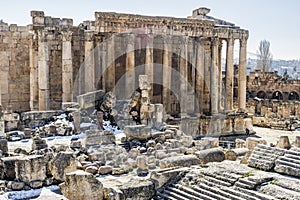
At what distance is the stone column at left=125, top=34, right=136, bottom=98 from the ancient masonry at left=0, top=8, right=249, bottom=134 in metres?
0.05

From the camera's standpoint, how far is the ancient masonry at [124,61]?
68.4 ft

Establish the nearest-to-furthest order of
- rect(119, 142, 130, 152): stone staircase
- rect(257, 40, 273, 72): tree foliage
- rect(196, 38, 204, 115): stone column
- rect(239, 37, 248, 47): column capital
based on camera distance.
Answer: rect(119, 142, 130, 152): stone staircase < rect(196, 38, 204, 115): stone column < rect(239, 37, 248, 47): column capital < rect(257, 40, 273, 72): tree foliage

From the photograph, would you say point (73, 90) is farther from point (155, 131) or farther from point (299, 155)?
point (299, 155)

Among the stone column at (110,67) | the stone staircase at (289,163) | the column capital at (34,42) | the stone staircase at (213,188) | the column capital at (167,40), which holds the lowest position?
the stone staircase at (213,188)

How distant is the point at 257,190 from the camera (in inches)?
414

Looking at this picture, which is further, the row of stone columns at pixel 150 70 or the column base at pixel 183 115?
the column base at pixel 183 115

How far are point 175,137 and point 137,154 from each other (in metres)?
2.99

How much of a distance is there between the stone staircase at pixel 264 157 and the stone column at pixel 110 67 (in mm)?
11003

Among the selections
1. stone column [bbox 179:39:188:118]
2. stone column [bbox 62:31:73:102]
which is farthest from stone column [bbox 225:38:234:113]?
stone column [bbox 62:31:73:102]

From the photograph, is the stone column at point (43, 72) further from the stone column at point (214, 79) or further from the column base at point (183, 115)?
the stone column at point (214, 79)

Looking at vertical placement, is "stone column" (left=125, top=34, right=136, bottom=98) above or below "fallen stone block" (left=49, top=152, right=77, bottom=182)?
above

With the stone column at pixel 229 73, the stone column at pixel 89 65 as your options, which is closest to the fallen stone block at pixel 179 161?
the stone column at pixel 89 65

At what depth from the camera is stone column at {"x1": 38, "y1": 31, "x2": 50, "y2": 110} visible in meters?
20.1

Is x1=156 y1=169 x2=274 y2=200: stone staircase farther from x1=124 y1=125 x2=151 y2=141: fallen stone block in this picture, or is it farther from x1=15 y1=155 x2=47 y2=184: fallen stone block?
x1=124 y1=125 x2=151 y2=141: fallen stone block
